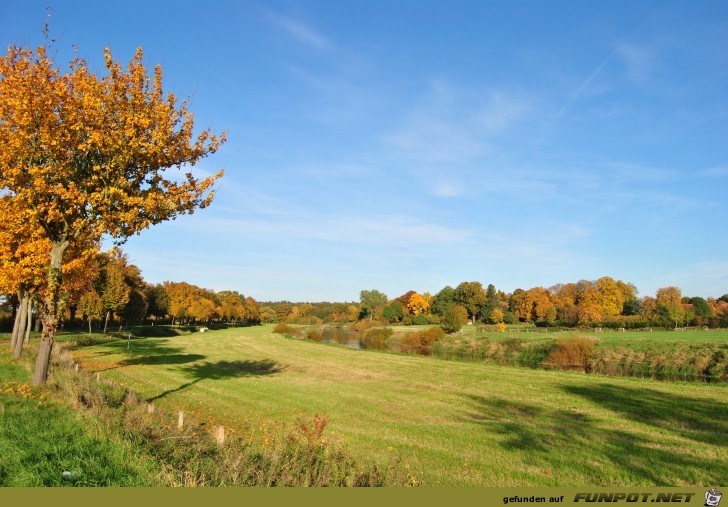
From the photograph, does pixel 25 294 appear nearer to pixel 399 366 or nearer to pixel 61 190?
pixel 61 190

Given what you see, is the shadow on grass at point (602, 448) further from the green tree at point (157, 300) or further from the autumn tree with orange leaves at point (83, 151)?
the green tree at point (157, 300)

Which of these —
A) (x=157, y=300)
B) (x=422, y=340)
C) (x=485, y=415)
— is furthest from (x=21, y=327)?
(x=157, y=300)

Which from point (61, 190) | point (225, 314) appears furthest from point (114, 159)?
point (225, 314)

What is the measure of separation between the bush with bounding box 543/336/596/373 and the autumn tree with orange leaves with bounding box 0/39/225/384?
3186 centimetres

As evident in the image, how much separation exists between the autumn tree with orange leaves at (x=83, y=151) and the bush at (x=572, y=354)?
105ft

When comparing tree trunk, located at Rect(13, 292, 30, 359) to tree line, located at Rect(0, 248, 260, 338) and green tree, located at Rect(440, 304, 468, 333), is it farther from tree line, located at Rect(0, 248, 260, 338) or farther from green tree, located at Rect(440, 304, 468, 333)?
green tree, located at Rect(440, 304, 468, 333)

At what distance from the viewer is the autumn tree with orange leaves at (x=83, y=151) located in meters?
12.7

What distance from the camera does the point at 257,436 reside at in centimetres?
1143

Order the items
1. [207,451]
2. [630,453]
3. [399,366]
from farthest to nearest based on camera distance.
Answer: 1. [399,366]
2. [630,453]
3. [207,451]

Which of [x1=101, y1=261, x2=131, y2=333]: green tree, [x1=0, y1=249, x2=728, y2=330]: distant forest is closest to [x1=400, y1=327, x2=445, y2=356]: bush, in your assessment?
[x1=0, y1=249, x2=728, y2=330]: distant forest

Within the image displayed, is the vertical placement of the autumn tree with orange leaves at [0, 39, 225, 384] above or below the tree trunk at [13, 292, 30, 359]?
above

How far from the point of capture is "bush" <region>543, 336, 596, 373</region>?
113 ft

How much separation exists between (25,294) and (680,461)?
32.1m

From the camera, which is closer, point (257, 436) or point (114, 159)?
point (257, 436)
